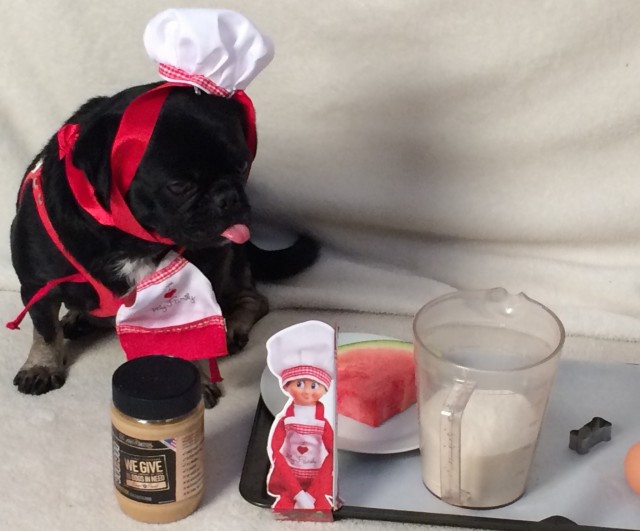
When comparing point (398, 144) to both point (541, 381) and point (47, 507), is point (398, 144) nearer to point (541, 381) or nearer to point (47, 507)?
point (541, 381)

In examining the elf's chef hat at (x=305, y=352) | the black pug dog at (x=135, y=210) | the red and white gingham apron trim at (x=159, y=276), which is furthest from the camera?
the red and white gingham apron trim at (x=159, y=276)

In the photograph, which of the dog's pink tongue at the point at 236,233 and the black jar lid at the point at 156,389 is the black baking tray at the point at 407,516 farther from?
the dog's pink tongue at the point at 236,233

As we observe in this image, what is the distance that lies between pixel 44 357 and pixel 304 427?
0.45 m

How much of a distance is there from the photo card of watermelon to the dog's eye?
21 cm

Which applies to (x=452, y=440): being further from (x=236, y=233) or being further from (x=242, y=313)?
(x=242, y=313)

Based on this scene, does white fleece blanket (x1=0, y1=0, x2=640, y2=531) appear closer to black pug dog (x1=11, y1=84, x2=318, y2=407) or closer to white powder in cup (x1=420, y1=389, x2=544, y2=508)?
black pug dog (x1=11, y1=84, x2=318, y2=407)

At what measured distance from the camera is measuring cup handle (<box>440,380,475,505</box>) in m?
0.89

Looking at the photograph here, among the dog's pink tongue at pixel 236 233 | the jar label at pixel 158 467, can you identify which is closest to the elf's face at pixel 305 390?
the jar label at pixel 158 467

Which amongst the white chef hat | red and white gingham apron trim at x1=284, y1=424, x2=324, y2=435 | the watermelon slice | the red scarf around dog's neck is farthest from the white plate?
the white chef hat

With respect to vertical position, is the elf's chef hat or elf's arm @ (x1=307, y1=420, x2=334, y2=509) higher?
the elf's chef hat

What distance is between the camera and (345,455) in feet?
3.39

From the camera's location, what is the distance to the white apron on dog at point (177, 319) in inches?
44.1

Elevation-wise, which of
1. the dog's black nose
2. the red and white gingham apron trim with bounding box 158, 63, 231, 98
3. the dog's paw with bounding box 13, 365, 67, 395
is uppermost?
the red and white gingham apron trim with bounding box 158, 63, 231, 98

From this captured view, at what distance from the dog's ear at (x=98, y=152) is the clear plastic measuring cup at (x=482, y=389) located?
14.4 inches
